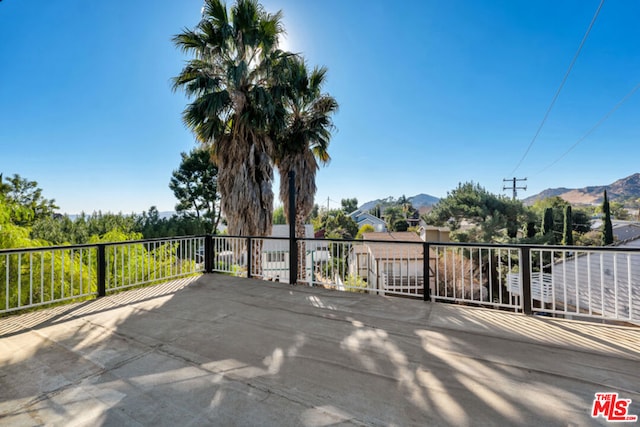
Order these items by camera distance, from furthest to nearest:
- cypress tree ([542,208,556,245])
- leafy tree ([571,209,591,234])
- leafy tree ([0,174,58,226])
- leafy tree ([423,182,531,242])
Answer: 1. leafy tree ([571,209,591,234])
2. leafy tree ([423,182,531,242])
3. cypress tree ([542,208,556,245])
4. leafy tree ([0,174,58,226])

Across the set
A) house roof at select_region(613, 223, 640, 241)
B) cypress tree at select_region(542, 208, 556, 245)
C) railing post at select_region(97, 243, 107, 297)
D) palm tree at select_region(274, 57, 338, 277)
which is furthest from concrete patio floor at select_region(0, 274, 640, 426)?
house roof at select_region(613, 223, 640, 241)

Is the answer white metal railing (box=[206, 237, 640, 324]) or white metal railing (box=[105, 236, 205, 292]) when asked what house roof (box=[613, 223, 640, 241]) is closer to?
white metal railing (box=[206, 237, 640, 324])

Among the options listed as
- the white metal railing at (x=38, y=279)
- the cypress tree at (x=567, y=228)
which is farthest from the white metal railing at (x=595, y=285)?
the cypress tree at (x=567, y=228)

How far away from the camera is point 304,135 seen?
269 inches

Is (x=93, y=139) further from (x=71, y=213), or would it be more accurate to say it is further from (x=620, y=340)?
(x=620, y=340)

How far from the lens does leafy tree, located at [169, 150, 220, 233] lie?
1755 centimetres

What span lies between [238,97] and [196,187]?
14519 mm

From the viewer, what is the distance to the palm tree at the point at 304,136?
6.70 metres

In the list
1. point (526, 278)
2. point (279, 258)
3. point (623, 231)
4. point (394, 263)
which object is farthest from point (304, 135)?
point (623, 231)

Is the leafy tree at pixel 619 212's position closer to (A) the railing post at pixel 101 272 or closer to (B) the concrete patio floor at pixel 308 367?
(B) the concrete patio floor at pixel 308 367

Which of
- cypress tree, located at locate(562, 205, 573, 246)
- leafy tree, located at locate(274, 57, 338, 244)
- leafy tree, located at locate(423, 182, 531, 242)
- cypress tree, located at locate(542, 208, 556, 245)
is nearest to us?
leafy tree, located at locate(274, 57, 338, 244)

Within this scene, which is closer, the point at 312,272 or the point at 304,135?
the point at 312,272

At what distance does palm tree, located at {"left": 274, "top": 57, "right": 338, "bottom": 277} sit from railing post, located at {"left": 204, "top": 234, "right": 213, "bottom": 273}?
227cm

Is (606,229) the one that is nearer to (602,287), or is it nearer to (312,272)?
(602,287)
